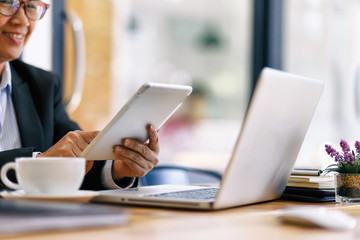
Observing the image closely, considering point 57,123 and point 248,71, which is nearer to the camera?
point 57,123

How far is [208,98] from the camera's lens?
5.08 meters

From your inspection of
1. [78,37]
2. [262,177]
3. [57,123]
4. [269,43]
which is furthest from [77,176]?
[269,43]

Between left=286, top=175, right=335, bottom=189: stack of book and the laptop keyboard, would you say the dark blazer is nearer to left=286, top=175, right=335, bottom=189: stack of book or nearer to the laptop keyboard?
the laptop keyboard

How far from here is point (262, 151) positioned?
3.49ft

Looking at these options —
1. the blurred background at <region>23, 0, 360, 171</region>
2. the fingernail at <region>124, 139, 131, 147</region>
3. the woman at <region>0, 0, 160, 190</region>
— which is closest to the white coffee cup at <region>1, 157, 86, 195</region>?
the fingernail at <region>124, 139, 131, 147</region>

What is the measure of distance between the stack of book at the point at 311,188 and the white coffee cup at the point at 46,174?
1.75 feet

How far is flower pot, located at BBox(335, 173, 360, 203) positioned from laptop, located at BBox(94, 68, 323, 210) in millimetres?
112

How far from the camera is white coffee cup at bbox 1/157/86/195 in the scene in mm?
1010

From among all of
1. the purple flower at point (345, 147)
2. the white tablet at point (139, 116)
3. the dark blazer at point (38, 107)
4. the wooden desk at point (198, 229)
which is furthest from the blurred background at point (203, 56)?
the wooden desk at point (198, 229)

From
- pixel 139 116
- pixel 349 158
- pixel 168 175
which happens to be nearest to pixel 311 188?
pixel 349 158

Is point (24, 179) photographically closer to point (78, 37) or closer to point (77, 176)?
point (77, 176)

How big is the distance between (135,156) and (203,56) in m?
3.92

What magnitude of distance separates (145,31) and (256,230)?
14.0 ft

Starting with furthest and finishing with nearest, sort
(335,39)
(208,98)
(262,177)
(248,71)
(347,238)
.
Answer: (208,98), (248,71), (335,39), (262,177), (347,238)
